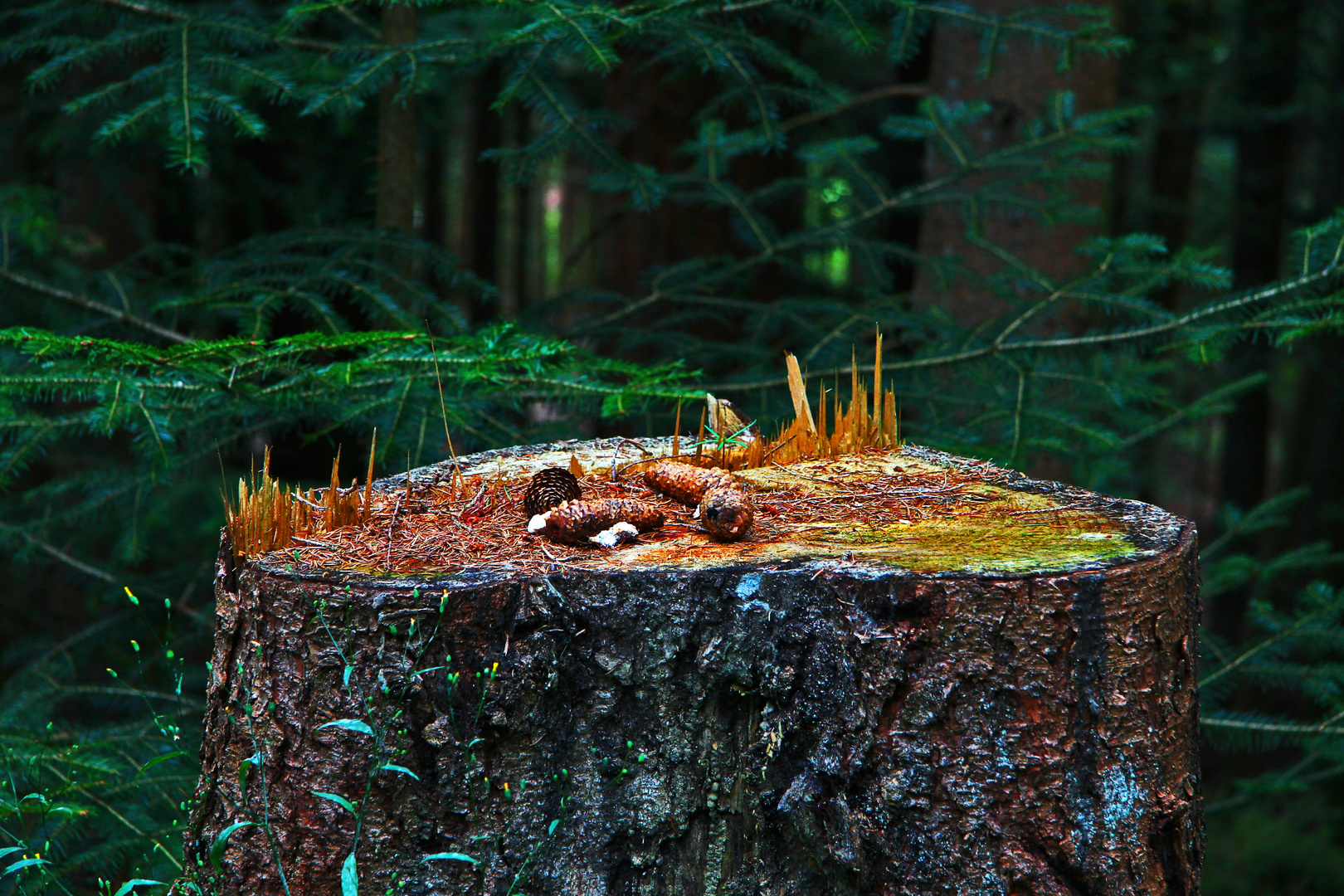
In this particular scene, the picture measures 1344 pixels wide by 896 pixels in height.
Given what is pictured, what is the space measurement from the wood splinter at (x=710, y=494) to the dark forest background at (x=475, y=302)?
1.19 ft

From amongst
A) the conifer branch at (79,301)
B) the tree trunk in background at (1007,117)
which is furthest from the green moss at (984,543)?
the tree trunk in background at (1007,117)

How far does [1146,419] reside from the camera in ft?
13.1

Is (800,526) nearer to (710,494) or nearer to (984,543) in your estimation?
(710,494)

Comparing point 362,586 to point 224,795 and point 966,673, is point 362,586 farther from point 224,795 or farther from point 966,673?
point 966,673

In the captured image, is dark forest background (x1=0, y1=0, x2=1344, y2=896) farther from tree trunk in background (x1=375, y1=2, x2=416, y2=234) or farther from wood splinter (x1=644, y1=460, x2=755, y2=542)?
wood splinter (x1=644, y1=460, x2=755, y2=542)

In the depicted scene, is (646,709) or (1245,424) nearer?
(646,709)

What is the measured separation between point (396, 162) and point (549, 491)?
2.66 m

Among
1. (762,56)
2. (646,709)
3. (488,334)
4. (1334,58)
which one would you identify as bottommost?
(646,709)

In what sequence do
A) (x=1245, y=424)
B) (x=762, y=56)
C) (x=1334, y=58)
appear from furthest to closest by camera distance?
(x=1245, y=424), (x=1334, y=58), (x=762, y=56)

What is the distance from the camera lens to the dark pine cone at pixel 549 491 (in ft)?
6.95

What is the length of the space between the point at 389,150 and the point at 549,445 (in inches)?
83.0

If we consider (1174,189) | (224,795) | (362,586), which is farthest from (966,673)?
(1174,189)

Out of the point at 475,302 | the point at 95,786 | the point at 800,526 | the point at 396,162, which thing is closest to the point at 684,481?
the point at 800,526

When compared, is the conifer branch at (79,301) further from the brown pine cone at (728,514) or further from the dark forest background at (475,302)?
the brown pine cone at (728,514)
